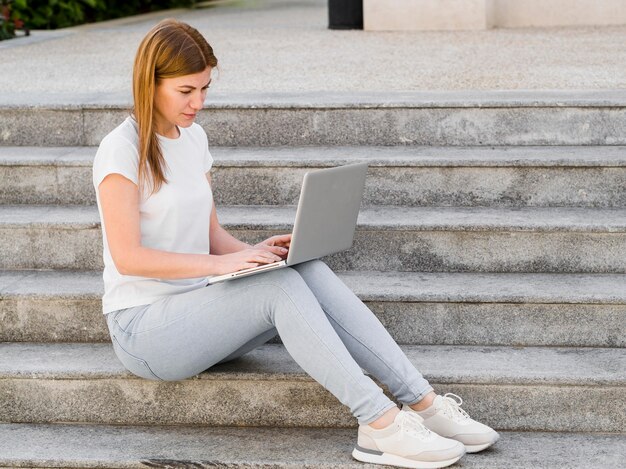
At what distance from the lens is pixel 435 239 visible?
3.67 meters

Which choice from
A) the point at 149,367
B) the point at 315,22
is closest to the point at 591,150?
the point at 149,367

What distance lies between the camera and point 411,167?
→ 390cm

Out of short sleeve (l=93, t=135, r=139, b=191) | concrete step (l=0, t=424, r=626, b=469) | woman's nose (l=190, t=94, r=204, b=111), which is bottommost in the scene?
concrete step (l=0, t=424, r=626, b=469)

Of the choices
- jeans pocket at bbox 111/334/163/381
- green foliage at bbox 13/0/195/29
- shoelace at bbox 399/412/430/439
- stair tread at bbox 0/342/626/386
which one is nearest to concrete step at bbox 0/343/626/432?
stair tread at bbox 0/342/626/386

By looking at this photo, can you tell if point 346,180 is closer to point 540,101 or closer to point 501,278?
point 501,278

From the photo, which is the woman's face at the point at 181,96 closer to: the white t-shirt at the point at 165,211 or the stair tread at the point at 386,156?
the white t-shirt at the point at 165,211

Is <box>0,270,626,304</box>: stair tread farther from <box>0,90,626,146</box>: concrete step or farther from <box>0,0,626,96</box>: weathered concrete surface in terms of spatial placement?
<box>0,0,626,96</box>: weathered concrete surface

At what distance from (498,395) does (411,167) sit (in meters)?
1.00

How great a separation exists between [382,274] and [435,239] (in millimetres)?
210

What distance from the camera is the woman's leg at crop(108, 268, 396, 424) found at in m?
2.91

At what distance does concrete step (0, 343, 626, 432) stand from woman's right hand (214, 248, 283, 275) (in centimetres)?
42

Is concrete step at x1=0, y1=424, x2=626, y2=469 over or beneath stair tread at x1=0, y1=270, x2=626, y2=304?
beneath

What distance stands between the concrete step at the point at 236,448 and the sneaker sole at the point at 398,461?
23 millimetres

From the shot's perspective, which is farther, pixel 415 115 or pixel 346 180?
pixel 415 115
